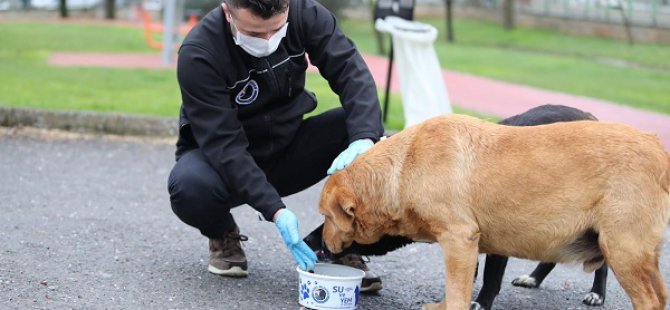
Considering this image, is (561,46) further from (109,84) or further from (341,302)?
(341,302)

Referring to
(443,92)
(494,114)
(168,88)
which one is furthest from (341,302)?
(168,88)

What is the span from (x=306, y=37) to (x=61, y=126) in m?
5.39

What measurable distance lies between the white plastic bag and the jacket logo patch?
4.89 meters

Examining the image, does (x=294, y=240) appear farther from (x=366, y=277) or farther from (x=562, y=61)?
(x=562, y=61)

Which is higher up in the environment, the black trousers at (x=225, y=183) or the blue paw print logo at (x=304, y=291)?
the black trousers at (x=225, y=183)

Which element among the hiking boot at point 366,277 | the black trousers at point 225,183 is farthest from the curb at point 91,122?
the hiking boot at point 366,277

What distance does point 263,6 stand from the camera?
466cm

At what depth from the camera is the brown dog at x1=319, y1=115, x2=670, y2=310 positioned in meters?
4.12

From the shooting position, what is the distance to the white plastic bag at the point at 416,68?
9.94 metres

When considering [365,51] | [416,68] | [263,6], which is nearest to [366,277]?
[263,6]

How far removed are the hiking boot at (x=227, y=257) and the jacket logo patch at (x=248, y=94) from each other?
0.77 meters

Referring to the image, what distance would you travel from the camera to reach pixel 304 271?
4.76 m

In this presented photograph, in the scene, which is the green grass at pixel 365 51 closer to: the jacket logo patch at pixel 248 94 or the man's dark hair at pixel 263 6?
the jacket logo patch at pixel 248 94

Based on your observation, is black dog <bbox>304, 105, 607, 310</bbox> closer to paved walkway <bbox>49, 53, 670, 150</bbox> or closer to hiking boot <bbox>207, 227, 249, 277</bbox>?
hiking boot <bbox>207, 227, 249, 277</bbox>
